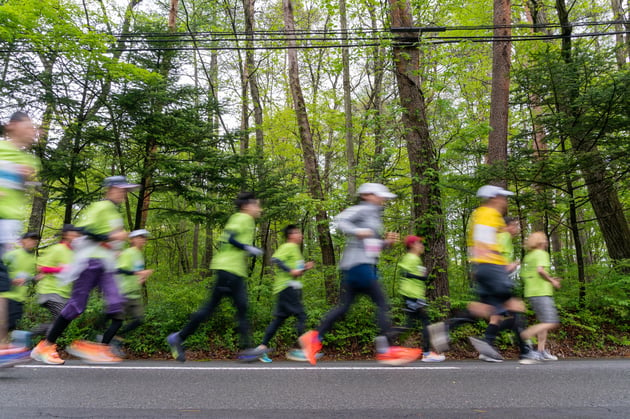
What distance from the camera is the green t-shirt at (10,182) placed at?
341 centimetres

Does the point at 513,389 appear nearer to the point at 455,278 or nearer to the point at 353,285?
the point at 353,285

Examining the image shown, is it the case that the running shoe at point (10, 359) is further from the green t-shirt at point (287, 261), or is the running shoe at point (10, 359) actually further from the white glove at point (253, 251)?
the green t-shirt at point (287, 261)

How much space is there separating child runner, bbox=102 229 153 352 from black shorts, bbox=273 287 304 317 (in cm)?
199

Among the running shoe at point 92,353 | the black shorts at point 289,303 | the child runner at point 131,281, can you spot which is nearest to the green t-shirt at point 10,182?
the running shoe at point 92,353

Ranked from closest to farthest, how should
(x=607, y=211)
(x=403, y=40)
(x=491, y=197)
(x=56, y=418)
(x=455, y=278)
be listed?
(x=56, y=418) < (x=491, y=197) < (x=403, y=40) < (x=607, y=211) < (x=455, y=278)

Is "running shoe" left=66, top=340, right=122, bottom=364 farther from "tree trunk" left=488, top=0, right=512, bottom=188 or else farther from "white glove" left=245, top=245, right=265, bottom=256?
"tree trunk" left=488, top=0, right=512, bottom=188

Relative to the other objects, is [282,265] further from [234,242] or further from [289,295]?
[234,242]

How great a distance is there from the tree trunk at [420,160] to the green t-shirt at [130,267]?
6518 millimetres

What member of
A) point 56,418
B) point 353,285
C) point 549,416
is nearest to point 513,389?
point 549,416

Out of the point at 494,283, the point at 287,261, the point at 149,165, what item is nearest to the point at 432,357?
the point at 494,283

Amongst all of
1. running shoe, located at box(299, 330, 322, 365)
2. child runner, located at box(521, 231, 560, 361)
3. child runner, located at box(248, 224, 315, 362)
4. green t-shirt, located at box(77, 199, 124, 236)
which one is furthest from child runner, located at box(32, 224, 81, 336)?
child runner, located at box(521, 231, 560, 361)

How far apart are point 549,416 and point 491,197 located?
243 centimetres

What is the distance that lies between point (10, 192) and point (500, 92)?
1079 centimetres

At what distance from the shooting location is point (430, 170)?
9.20 m
